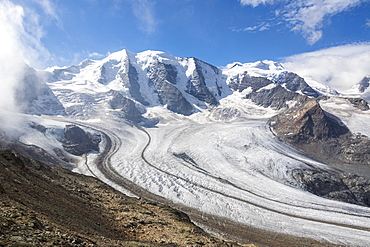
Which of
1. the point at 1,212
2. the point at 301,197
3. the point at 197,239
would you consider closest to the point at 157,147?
the point at 301,197

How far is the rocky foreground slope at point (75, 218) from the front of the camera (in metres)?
8.69

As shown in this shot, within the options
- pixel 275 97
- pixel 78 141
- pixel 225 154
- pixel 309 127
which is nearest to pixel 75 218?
pixel 225 154

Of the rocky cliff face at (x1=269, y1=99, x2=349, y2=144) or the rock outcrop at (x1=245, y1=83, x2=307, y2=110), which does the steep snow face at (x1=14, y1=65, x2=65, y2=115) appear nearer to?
the rocky cliff face at (x1=269, y1=99, x2=349, y2=144)

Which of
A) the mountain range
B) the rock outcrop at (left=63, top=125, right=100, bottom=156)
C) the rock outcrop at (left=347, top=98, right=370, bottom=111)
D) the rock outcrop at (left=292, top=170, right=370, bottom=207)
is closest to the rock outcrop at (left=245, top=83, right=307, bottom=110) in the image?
the mountain range

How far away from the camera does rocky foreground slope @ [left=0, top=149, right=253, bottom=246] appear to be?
869cm

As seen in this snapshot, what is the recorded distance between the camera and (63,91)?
15575 cm

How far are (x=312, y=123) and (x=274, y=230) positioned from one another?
86.5m

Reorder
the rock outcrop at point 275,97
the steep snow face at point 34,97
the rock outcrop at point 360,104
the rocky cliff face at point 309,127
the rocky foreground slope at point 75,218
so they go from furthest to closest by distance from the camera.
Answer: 1. the rock outcrop at point 275,97
2. the rock outcrop at point 360,104
3. the steep snow face at point 34,97
4. the rocky cliff face at point 309,127
5. the rocky foreground slope at point 75,218

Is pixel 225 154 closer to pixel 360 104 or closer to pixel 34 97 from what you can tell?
pixel 360 104

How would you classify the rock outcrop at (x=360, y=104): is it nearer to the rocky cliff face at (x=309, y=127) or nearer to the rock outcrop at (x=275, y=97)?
the rock outcrop at (x=275, y=97)

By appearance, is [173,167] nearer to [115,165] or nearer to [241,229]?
[115,165]

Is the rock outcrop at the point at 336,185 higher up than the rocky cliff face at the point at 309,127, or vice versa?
the rocky cliff face at the point at 309,127

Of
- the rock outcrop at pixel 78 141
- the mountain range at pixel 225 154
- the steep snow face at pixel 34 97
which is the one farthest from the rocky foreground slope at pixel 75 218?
the steep snow face at pixel 34 97

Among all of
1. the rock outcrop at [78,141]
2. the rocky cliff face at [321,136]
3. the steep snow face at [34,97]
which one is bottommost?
the rock outcrop at [78,141]
